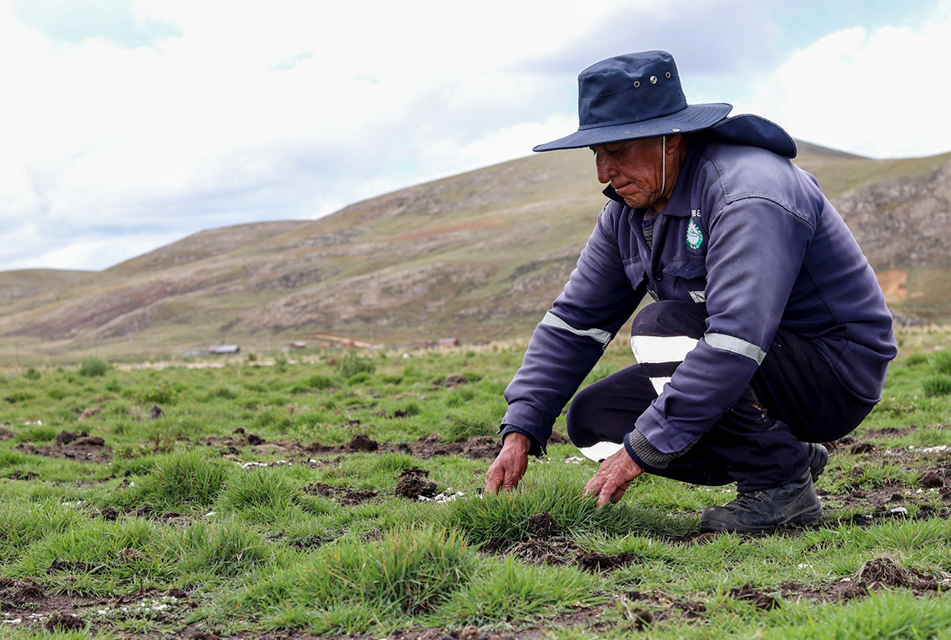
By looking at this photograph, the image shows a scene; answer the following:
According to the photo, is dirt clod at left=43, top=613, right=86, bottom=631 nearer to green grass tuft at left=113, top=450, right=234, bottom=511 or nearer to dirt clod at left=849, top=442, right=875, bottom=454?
green grass tuft at left=113, top=450, right=234, bottom=511

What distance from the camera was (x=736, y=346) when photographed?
3.75 metres

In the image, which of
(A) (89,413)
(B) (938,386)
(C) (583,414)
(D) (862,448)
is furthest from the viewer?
(A) (89,413)

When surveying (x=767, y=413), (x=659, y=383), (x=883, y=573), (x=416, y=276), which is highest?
(x=416, y=276)

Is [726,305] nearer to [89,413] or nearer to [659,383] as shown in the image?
[659,383]

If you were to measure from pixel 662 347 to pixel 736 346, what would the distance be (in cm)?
54

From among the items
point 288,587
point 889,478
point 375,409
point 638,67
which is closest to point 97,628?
point 288,587

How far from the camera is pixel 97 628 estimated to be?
11.1 ft

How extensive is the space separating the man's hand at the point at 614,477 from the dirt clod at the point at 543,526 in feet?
0.81

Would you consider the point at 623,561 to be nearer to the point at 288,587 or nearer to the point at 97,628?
the point at 288,587

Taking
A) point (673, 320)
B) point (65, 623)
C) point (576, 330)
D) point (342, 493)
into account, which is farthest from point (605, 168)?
point (65, 623)

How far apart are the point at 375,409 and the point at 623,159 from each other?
7.04 meters

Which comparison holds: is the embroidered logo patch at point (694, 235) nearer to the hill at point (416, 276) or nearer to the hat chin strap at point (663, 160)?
the hat chin strap at point (663, 160)

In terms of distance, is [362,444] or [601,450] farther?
[362,444]

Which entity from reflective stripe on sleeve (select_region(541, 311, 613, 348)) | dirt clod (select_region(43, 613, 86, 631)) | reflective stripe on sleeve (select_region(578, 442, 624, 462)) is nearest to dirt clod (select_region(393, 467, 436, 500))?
reflective stripe on sleeve (select_region(578, 442, 624, 462))
